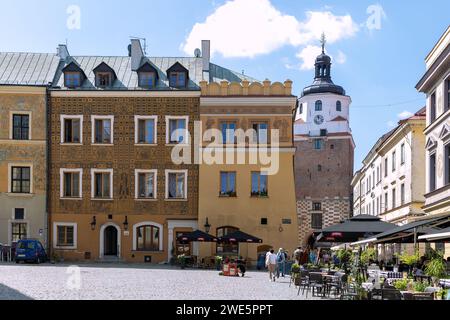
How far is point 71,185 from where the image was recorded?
4066 cm

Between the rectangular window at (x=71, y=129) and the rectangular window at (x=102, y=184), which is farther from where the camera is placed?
the rectangular window at (x=71, y=129)

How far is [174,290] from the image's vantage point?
826 inches

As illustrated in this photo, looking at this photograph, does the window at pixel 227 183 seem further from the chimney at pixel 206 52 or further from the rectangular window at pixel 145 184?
the chimney at pixel 206 52

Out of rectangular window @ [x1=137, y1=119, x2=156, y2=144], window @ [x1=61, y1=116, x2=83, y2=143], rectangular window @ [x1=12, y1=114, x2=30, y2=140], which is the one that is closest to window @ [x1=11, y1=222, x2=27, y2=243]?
rectangular window @ [x1=12, y1=114, x2=30, y2=140]

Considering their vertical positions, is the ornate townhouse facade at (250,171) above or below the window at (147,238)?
above

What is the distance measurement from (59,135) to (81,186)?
3.10 m

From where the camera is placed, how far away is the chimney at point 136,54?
144 ft

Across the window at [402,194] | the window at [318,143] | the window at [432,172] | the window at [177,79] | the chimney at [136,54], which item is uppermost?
the chimney at [136,54]

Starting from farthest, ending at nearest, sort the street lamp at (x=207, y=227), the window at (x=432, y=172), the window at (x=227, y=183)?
1. the window at (x=227, y=183)
2. the street lamp at (x=207, y=227)
3. the window at (x=432, y=172)

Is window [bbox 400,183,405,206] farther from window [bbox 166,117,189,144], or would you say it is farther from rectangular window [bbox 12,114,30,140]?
rectangular window [bbox 12,114,30,140]

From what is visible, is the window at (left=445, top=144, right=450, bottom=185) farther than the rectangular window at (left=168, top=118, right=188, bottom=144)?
No

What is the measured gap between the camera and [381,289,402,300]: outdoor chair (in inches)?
569

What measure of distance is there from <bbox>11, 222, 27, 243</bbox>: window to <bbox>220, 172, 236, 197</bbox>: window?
440 inches

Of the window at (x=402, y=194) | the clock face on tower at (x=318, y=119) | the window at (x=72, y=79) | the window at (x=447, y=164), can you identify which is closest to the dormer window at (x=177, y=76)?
the window at (x=72, y=79)
